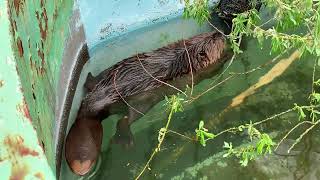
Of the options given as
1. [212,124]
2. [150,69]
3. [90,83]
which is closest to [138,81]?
[150,69]

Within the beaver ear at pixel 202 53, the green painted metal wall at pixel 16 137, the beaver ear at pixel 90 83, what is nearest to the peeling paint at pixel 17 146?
the green painted metal wall at pixel 16 137

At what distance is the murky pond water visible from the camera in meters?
4.58

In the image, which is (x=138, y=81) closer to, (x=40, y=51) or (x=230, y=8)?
(x=230, y=8)

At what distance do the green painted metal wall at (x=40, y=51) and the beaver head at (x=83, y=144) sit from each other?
555mm

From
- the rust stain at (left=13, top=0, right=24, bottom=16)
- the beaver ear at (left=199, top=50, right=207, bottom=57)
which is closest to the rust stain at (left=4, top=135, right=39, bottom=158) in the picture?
the rust stain at (left=13, top=0, right=24, bottom=16)

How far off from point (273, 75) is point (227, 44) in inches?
21.1

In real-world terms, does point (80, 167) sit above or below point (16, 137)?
below

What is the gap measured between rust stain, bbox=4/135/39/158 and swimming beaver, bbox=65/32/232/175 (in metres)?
2.58

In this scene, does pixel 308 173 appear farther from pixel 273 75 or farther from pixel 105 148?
pixel 105 148

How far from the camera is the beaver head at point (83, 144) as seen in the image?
4504 mm

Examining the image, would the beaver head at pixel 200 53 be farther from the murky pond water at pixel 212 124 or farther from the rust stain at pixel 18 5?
the rust stain at pixel 18 5

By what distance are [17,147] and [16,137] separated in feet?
0.12

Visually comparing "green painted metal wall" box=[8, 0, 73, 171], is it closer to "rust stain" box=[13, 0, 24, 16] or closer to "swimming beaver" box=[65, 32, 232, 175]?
"rust stain" box=[13, 0, 24, 16]

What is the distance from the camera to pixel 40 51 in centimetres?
349
